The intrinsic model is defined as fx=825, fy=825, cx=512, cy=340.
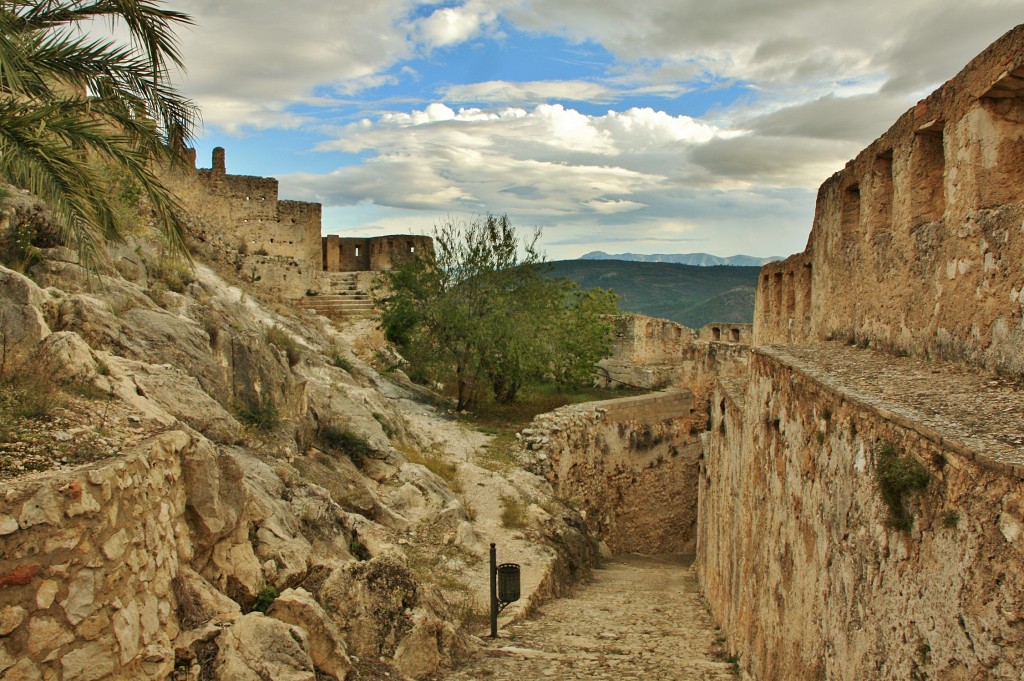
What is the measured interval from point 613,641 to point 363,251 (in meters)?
19.6

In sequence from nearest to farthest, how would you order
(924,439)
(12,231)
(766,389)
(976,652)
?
(976,652), (924,439), (766,389), (12,231)

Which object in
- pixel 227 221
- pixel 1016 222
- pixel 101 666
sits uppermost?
pixel 227 221

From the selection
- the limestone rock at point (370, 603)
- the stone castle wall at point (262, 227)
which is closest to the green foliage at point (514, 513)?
the limestone rock at point (370, 603)

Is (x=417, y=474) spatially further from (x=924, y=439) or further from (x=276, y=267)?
(x=276, y=267)

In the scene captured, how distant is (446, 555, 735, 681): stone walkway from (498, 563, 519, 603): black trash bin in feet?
1.15

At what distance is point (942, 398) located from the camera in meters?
3.57

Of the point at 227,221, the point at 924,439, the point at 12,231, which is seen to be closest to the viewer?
the point at 924,439

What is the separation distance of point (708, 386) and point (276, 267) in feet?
35.7

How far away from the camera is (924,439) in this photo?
304 cm

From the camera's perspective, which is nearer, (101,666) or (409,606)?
(101,666)

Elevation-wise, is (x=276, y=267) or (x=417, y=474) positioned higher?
(x=276, y=267)

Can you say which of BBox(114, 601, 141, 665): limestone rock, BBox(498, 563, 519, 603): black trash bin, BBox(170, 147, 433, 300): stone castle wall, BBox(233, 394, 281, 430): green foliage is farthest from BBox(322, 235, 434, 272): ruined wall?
BBox(114, 601, 141, 665): limestone rock

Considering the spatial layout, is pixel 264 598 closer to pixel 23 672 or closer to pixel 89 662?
pixel 89 662

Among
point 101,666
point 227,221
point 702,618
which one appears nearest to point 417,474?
point 702,618
